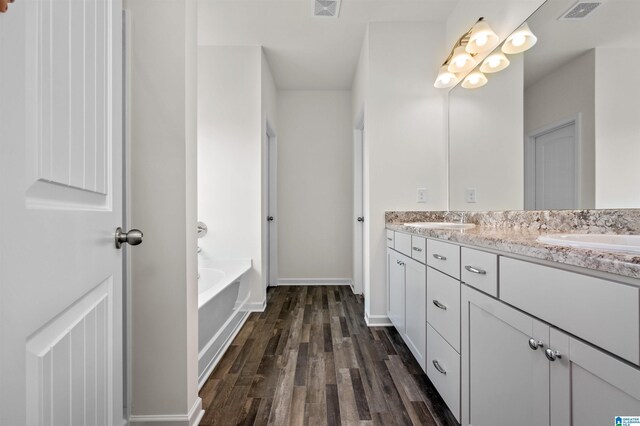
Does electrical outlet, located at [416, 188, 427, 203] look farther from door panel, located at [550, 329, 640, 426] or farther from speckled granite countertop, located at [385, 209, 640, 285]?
door panel, located at [550, 329, 640, 426]

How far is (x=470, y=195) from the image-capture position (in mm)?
2266

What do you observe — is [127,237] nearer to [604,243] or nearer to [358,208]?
[604,243]

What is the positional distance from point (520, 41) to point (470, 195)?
101cm

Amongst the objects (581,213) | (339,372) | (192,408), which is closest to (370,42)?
(581,213)

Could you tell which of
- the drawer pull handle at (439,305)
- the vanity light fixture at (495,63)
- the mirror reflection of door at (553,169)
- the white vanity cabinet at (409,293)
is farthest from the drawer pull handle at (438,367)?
the vanity light fixture at (495,63)

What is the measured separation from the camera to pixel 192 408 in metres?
1.32

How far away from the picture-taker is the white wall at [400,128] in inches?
100

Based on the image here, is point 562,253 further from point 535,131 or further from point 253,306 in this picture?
point 253,306

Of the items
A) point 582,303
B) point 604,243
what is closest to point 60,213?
point 582,303

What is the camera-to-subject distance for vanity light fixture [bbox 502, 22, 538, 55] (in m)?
1.64

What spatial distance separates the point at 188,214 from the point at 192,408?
2.81ft

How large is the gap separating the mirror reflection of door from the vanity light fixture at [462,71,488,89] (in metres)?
0.73

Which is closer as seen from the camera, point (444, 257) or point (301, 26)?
point (444, 257)

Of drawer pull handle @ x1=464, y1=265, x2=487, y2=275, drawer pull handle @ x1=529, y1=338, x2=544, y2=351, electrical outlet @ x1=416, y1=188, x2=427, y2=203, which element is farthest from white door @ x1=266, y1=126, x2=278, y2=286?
drawer pull handle @ x1=529, y1=338, x2=544, y2=351
